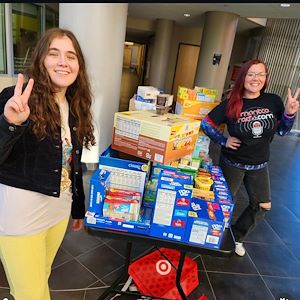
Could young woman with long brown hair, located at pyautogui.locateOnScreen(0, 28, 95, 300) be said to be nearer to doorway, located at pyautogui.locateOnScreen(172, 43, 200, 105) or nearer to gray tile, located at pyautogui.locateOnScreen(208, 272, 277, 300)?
gray tile, located at pyautogui.locateOnScreen(208, 272, 277, 300)

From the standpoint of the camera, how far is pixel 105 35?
3.29 meters

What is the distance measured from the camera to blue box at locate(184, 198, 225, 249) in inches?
46.5

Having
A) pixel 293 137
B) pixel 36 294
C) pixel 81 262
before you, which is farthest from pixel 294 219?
pixel 293 137

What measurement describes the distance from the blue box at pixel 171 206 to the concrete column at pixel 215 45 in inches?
218

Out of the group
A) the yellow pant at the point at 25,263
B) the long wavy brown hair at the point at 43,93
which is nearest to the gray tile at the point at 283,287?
the yellow pant at the point at 25,263

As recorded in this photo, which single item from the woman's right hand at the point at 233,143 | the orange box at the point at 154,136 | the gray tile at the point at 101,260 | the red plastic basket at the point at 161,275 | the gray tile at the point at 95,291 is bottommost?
the gray tile at the point at 101,260

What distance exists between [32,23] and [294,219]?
575 cm

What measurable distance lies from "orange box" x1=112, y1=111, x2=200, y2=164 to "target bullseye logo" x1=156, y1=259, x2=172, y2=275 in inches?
31.5

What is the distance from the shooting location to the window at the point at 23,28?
5.06 meters

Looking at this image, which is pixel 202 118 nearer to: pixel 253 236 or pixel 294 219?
pixel 253 236

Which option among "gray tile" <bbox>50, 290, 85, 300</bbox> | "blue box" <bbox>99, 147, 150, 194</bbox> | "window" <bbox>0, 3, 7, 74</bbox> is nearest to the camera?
"blue box" <bbox>99, 147, 150, 194</bbox>

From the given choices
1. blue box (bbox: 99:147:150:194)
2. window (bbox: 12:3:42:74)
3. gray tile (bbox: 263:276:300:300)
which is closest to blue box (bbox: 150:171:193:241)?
blue box (bbox: 99:147:150:194)

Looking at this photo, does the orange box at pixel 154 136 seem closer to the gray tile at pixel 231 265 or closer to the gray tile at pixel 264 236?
the gray tile at pixel 231 265

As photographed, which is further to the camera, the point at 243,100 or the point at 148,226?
the point at 243,100
